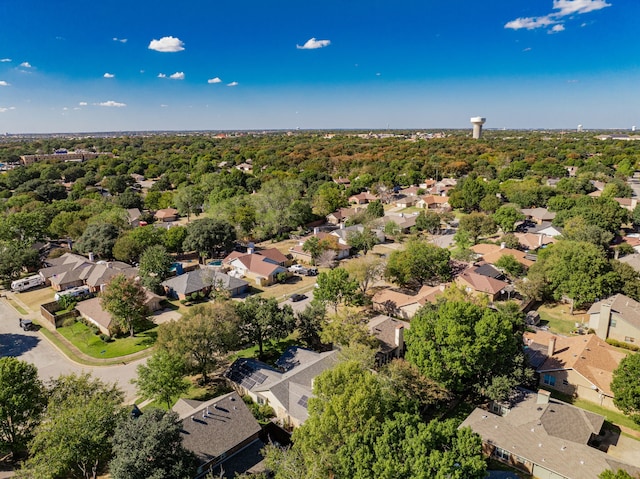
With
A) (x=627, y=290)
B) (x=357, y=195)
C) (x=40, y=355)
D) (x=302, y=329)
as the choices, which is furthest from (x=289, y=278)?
(x=357, y=195)

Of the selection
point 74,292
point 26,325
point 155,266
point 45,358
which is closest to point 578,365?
point 45,358

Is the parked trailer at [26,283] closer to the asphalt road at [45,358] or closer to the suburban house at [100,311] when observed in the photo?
the asphalt road at [45,358]

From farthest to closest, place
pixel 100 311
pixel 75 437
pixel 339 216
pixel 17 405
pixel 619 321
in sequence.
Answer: pixel 339 216 → pixel 100 311 → pixel 619 321 → pixel 17 405 → pixel 75 437

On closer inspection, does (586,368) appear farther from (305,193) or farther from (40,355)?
(305,193)

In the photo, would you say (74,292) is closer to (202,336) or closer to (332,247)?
(202,336)

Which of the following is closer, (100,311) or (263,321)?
(263,321)
